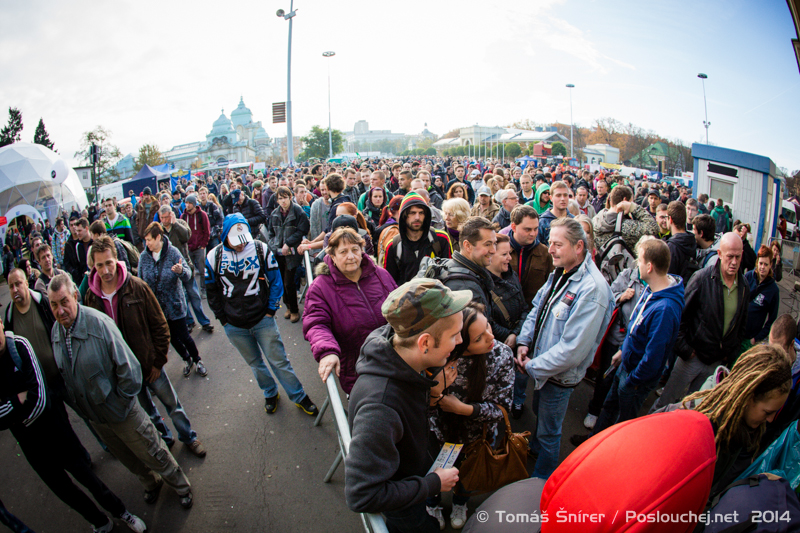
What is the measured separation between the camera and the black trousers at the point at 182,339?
15.8 ft

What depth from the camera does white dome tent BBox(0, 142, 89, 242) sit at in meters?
18.8

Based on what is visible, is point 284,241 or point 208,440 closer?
point 208,440

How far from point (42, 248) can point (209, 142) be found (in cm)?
13164

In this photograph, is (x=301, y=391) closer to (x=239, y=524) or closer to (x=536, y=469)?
(x=239, y=524)

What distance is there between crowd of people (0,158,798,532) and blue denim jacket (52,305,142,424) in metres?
0.01

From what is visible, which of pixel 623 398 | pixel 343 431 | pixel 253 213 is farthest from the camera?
pixel 253 213

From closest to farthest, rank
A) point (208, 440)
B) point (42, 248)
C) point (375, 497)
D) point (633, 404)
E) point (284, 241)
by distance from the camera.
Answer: point (375, 497), point (633, 404), point (208, 440), point (42, 248), point (284, 241)

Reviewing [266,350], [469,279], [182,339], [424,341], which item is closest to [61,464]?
[266,350]

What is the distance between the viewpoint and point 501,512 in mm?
1307

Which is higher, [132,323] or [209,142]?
[209,142]

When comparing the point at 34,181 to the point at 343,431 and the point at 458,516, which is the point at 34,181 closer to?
the point at 343,431

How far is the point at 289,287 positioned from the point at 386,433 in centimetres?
538

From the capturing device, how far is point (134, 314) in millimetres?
3428

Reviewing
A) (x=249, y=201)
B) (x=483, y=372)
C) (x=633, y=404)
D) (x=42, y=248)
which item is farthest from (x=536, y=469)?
(x=249, y=201)
